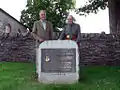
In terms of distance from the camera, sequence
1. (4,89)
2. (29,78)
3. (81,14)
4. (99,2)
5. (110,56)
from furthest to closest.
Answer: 1. (81,14)
2. (99,2)
3. (110,56)
4. (29,78)
5. (4,89)

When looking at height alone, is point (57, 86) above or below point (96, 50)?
below

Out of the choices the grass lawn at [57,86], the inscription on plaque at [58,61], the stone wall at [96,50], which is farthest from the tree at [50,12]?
the inscription on plaque at [58,61]

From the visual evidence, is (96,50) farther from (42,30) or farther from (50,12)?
(50,12)

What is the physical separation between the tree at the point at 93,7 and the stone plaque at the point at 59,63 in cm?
1210

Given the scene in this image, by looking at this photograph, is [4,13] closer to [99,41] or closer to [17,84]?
[99,41]

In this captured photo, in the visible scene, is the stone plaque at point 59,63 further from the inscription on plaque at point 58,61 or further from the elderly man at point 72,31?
the elderly man at point 72,31

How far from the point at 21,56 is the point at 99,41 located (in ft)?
13.5

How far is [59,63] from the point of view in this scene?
11.4m

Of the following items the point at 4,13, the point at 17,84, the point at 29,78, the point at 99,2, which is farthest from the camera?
the point at 4,13

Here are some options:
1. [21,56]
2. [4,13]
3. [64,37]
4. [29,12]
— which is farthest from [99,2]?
[29,12]

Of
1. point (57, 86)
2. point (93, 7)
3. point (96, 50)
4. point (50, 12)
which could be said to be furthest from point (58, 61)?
point (50, 12)

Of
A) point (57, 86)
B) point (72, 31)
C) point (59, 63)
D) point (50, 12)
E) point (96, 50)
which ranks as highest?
point (50, 12)

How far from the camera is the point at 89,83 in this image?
11.1m

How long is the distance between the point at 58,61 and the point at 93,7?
41.3ft
